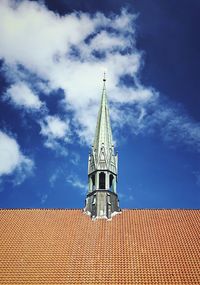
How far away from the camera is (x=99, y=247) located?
78.8 ft

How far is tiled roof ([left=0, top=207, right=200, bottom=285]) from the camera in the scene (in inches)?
851

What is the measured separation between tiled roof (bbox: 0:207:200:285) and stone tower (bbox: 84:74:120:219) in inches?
35.0

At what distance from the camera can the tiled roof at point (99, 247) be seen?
851 inches

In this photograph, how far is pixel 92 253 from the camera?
2350cm

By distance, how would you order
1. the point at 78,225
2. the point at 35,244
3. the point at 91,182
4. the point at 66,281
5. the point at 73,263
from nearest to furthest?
the point at 66,281, the point at 73,263, the point at 35,244, the point at 78,225, the point at 91,182

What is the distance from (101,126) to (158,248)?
38.8 ft

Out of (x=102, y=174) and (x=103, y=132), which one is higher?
(x=103, y=132)

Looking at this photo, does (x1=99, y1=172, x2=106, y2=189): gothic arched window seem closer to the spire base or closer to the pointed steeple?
the spire base

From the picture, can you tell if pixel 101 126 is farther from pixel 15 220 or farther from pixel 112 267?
pixel 112 267

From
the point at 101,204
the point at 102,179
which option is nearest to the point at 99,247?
the point at 101,204

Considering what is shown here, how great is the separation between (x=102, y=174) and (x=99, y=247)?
6950mm

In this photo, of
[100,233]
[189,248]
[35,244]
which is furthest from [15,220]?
[189,248]

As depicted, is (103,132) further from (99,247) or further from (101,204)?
(99,247)

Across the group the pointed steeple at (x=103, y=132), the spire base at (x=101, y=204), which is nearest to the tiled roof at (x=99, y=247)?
the spire base at (x=101, y=204)
